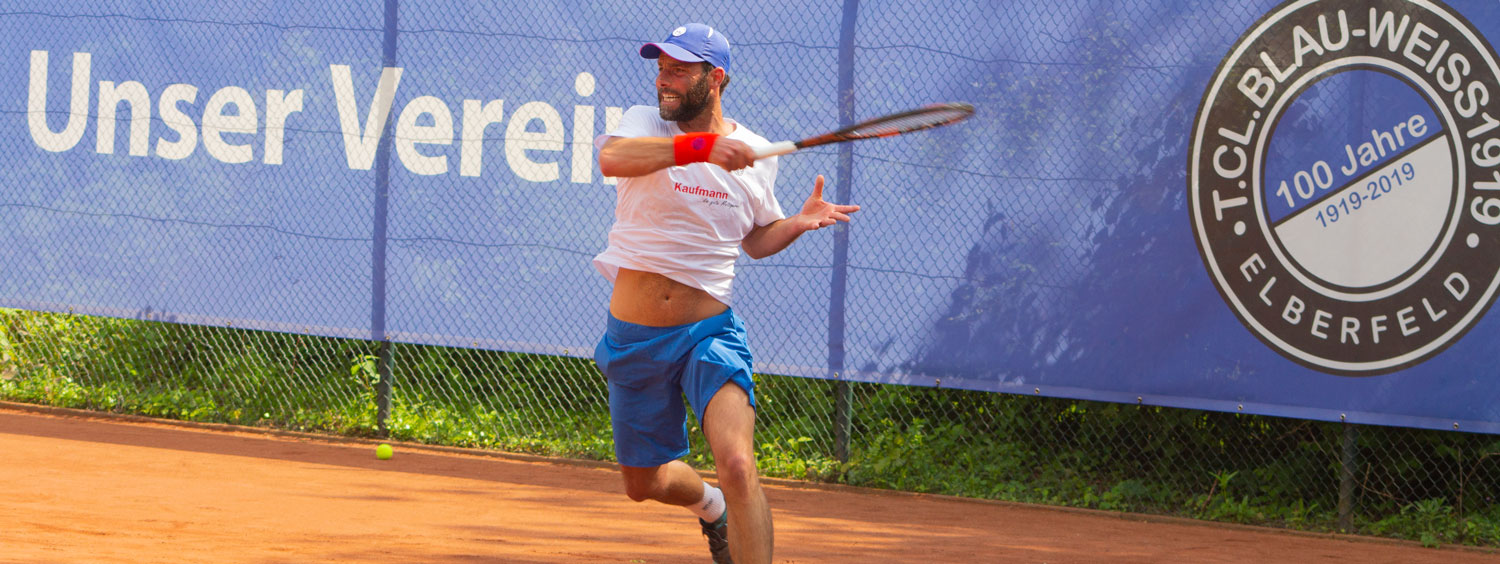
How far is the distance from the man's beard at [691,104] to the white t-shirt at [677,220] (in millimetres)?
50

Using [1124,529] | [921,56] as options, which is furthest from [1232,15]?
[1124,529]

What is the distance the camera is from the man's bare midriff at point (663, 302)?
3.91m

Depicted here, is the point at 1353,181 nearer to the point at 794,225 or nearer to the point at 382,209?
the point at 794,225

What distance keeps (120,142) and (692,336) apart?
15.7 feet

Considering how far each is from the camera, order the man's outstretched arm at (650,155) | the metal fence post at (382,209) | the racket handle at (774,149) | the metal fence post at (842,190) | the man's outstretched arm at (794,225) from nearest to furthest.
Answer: the man's outstretched arm at (650,155), the racket handle at (774,149), the man's outstretched arm at (794,225), the metal fence post at (842,190), the metal fence post at (382,209)

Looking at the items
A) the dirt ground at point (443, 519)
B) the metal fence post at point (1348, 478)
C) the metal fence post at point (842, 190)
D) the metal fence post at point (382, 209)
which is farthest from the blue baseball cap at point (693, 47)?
the metal fence post at point (1348, 478)

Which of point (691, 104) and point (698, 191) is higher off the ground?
point (691, 104)

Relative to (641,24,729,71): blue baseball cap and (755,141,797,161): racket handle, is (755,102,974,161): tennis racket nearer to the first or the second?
(755,141,797,161): racket handle

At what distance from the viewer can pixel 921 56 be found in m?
6.22

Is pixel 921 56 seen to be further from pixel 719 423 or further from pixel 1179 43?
pixel 719 423

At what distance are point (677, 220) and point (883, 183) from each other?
2.53 meters

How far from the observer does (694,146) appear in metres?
3.58

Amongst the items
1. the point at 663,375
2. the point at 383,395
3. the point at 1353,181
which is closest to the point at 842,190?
the point at 1353,181

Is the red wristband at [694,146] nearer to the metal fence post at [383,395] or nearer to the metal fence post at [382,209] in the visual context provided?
the metal fence post at [382,209]
